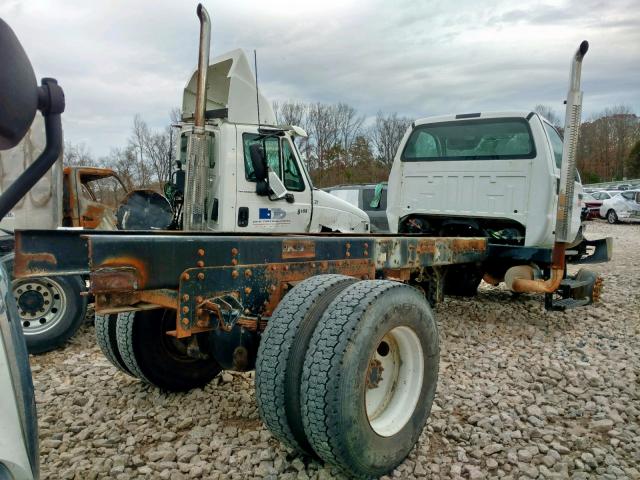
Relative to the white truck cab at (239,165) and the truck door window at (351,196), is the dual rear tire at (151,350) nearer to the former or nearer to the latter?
the white truck cab at (239,165)

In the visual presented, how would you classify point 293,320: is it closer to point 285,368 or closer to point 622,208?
point 285,368

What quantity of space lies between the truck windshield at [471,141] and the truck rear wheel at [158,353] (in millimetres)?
3942

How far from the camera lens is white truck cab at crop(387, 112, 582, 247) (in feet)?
18.1

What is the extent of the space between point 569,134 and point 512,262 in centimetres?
151

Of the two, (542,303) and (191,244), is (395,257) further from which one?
(542,303)

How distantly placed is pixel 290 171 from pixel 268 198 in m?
0.54

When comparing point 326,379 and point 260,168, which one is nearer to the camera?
point 326,379

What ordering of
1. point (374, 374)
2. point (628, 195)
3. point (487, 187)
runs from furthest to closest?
point (628, 195)
point (487, 187)
point (374, 374)

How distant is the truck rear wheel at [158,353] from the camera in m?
3.30

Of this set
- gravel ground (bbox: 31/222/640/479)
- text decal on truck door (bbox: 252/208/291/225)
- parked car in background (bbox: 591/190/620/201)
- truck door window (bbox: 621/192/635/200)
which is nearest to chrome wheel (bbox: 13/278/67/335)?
gravel ground (bbox: 31/222/640/479)

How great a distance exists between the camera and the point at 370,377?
2.54m

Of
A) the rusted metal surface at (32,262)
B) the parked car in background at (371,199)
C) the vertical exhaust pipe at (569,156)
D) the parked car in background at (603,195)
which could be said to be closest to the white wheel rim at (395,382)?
the rusted metal surface at (32,262)

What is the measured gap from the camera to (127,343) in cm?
330

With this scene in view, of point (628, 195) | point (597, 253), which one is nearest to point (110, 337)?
point (597, 253)
